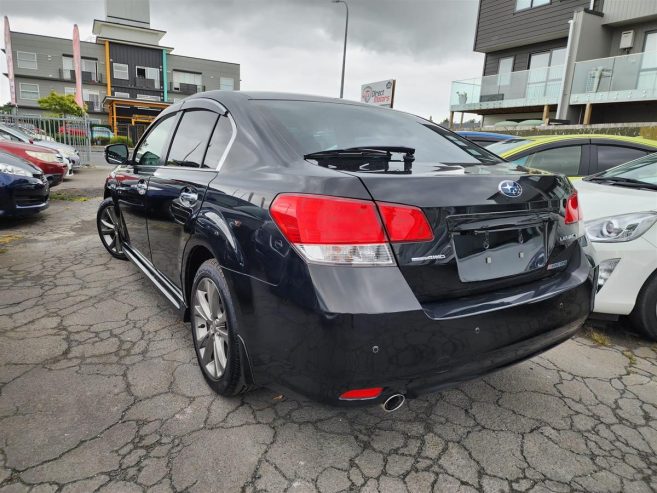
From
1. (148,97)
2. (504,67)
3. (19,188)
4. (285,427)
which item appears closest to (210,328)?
(285,427)

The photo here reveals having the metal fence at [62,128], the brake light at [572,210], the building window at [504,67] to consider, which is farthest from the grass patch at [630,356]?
the metal fence at [62,128]

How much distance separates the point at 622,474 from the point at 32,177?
7.05 m

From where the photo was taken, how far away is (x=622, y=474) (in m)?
1.91

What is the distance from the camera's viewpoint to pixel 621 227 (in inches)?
123

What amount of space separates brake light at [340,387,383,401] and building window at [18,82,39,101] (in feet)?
164

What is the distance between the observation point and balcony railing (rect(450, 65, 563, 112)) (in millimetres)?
17062

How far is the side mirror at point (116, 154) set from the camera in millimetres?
3960

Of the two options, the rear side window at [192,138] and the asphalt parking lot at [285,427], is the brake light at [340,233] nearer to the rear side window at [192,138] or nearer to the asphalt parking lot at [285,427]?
the asphalt parking lot at [285,427]

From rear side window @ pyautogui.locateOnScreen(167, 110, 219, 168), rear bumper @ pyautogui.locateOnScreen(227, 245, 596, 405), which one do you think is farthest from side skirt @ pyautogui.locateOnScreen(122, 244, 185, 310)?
rear bumper @ pyautogui.locateOnScreen(227, 245, 596, 405)

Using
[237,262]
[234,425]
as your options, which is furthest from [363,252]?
[234,425]

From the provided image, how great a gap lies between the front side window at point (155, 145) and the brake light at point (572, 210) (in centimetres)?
255

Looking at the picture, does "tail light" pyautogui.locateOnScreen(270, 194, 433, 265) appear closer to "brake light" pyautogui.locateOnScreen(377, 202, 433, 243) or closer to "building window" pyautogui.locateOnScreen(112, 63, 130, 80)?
"brake light" pyautogui.locateOnScreen(377, 202, 433, 243)

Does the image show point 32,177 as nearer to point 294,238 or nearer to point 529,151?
point 294,238

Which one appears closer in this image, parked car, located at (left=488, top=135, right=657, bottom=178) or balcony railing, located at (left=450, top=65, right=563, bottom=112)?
parked car, located at (left=488, top=135, right=657, bottom=178)
